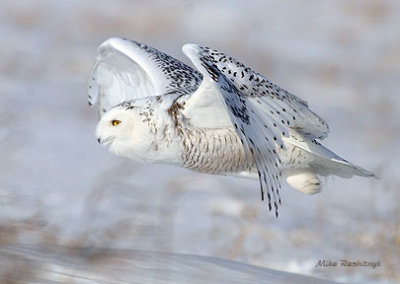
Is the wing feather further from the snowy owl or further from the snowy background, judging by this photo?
Answer: the snowy background

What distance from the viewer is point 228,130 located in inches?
206

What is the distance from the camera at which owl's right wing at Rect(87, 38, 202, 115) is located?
5961 mm

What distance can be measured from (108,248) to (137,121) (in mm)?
2099

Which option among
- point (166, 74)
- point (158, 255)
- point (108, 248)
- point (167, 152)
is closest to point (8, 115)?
point (108, 248)

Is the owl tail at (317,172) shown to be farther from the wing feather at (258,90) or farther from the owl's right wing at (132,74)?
the owl's right wing at (132,74)

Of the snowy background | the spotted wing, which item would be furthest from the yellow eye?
the spotted wing

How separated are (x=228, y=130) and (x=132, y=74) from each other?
65.1 inches

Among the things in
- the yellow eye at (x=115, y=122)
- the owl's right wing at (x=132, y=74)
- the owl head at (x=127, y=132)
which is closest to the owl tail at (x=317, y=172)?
the owl's right wing at (x=132, y=74)

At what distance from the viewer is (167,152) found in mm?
5082

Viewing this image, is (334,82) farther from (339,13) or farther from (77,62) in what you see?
(77,62)

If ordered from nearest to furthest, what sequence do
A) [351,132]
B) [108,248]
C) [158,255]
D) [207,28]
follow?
[108,248], [158,255], [351,132], [207,28]

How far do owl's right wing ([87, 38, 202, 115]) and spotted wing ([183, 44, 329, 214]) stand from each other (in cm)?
59

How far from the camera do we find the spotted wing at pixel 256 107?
4.78 m

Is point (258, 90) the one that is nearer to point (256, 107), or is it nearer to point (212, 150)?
point (256, 107)
